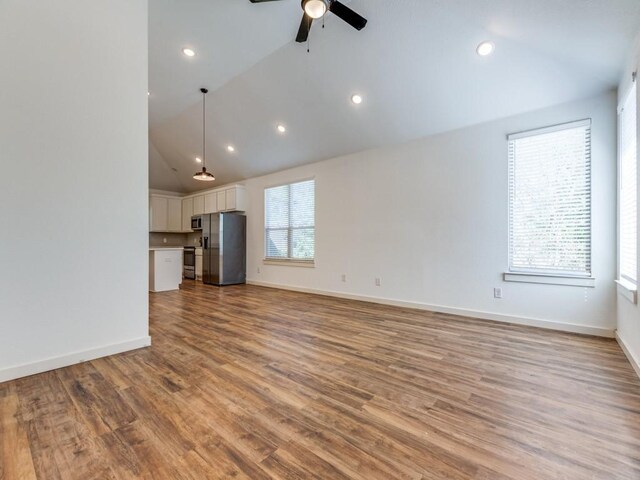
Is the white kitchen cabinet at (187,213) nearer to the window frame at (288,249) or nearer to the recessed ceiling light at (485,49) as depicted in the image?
the window frame at (288,249)

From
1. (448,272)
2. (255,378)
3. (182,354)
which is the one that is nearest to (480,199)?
(448,272)

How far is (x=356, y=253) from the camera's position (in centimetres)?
496

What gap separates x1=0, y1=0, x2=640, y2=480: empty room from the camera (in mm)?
1469

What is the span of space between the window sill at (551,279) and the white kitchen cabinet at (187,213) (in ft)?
25.7

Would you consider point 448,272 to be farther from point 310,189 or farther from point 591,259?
point 310,189

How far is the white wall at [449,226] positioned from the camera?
303 cm

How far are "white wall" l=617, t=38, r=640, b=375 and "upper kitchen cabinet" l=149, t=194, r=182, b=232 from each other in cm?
912

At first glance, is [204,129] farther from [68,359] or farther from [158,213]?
[68,359]

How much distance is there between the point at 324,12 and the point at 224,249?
5.36m

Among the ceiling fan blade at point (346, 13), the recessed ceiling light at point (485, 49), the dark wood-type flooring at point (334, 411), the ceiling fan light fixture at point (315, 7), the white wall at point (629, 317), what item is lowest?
the dark wood-type flooring at point (334, 411)

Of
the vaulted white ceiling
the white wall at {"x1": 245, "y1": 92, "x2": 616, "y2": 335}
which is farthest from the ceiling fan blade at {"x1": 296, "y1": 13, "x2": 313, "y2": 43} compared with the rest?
the white wall at {"x1": 245, "y1": 92, "x2": 616, "y2": 335}

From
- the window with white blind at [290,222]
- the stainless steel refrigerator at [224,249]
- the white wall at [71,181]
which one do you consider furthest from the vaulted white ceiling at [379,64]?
the stainless steel refrigerator at [224,249]

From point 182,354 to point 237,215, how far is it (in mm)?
4698

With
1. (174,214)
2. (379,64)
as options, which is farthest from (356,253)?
(174,214)
